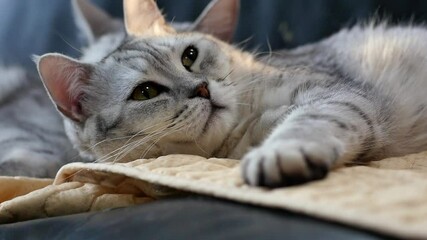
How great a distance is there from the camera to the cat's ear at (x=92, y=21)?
6.76ft

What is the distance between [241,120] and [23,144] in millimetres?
760

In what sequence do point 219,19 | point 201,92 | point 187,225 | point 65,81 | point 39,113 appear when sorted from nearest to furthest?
point 187,225
point 201,92
point 65,81
point 219,19
point 39,113

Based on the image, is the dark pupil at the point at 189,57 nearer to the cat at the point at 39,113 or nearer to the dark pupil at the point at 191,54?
the dark pupil at the point at 191,54

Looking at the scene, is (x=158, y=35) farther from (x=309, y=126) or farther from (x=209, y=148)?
(x=309, y=126)

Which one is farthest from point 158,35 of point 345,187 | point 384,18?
point 345,187

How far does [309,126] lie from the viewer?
1099 mm

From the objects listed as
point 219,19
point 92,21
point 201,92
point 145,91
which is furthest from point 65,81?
point 92,21

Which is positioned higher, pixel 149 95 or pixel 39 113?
pixel 149 95

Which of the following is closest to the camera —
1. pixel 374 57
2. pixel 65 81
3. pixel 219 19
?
pixel 65 81

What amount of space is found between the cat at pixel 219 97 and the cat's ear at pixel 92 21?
0.37 metres

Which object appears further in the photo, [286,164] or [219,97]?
[219,97]

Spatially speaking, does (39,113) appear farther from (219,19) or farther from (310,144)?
(310,144)

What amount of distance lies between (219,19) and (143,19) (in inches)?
8.5

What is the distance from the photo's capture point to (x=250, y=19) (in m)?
2.06
